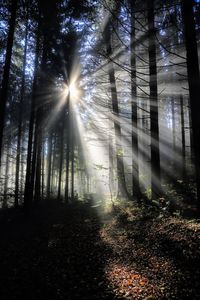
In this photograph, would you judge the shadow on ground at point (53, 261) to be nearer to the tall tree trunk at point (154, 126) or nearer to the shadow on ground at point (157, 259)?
the shadow on ground at point (157, 259)

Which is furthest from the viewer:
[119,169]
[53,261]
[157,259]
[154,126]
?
[119,169]

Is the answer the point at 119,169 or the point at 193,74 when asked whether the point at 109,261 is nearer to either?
the point at 193,74

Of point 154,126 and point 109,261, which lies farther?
point 154,126

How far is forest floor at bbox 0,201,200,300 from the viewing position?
5.23m

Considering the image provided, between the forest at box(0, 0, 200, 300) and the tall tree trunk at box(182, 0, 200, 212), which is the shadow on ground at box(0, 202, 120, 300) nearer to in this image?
the forest at box(0, 0, 200, 300)

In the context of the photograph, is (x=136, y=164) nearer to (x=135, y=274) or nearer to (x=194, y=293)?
(x=135, y=274)

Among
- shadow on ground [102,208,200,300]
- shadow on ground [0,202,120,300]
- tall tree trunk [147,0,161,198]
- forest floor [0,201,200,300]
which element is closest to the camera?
shadow on ground [102,208,200,300]

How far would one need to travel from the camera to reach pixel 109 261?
274 inches

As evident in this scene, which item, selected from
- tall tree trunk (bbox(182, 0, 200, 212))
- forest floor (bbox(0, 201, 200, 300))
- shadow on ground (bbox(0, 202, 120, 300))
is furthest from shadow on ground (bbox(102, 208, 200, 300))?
tall tree trunk (bbox(182, 0, 200, 212))

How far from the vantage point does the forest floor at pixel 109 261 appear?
5.23 meters

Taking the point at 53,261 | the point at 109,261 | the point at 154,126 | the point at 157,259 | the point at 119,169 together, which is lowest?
the point at 53,261

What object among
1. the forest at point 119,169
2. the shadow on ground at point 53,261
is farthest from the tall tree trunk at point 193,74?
the shadow on ground at point 53,261

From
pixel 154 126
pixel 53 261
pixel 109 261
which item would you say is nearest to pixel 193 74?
pixel 154 126

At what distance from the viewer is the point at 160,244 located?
685cm
